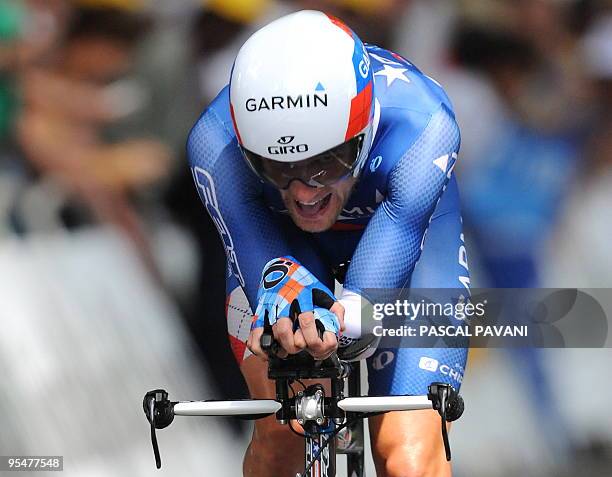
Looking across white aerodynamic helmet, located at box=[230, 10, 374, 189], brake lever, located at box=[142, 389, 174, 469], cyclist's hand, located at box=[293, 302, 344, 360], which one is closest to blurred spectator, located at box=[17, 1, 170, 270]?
white aerodynamic helmet, located at box=[230, 10, 374, 189]

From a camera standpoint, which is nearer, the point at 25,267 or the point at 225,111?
the point at 225,111

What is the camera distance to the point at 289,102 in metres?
4.25

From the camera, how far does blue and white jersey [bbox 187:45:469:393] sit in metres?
4.56

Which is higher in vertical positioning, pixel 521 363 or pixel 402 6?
pixel 402 6

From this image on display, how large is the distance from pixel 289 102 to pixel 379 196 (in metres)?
0.74

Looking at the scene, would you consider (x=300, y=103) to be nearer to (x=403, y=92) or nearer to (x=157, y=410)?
(x=403, y=92)

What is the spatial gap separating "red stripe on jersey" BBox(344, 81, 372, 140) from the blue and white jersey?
0.14 metres

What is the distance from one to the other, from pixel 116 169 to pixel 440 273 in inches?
106

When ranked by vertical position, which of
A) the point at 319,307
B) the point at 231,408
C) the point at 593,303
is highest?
the point at 593,303

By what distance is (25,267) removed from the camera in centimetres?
738

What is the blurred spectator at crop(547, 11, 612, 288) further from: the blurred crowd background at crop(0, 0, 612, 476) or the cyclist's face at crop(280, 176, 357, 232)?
the cyclist's face at crop(280, 176, 357, 232)

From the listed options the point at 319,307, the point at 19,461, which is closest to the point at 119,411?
the point at 19,461

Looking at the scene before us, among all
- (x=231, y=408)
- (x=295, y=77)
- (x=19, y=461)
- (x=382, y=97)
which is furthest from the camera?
(x=19, y=461)

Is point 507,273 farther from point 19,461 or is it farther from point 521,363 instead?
point 19,461
